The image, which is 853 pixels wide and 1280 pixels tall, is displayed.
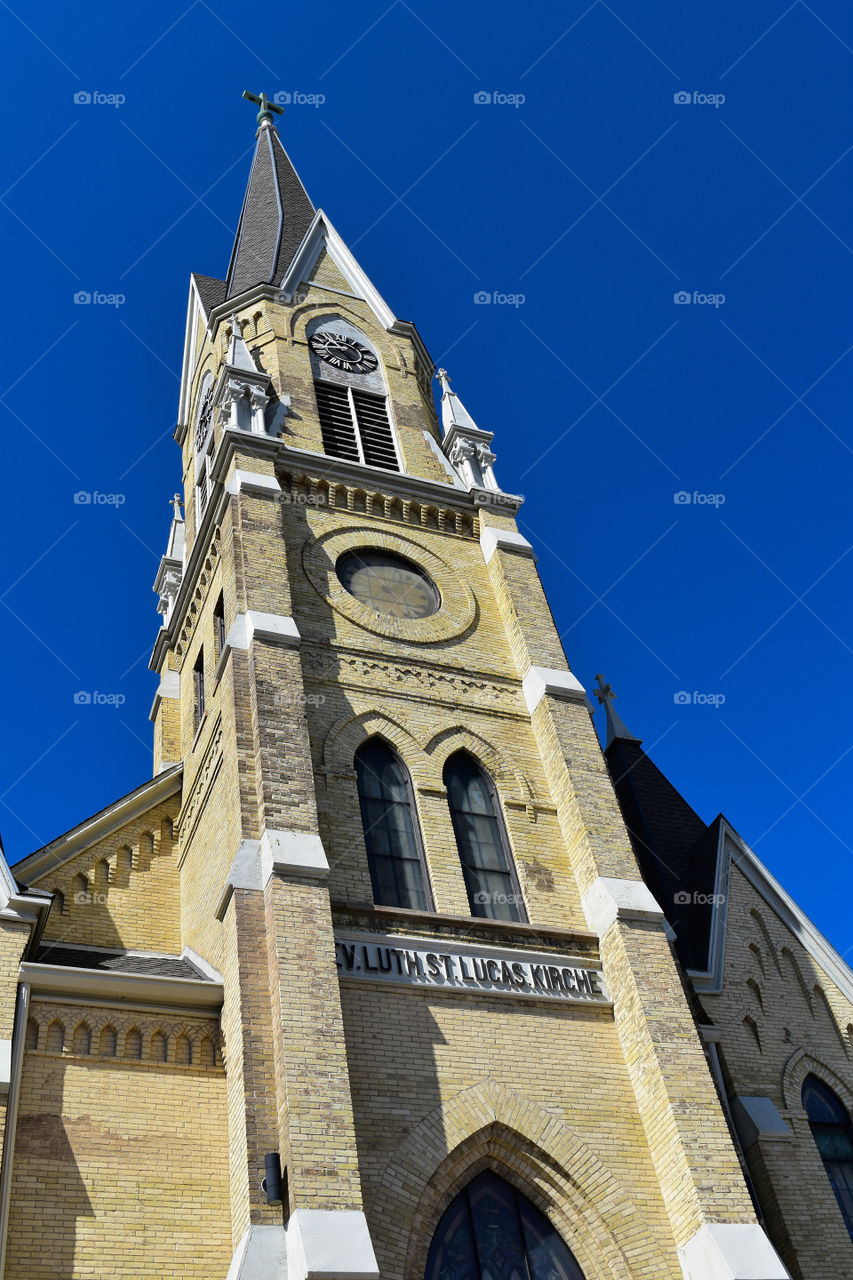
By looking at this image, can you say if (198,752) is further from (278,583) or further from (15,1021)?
(15,1021)

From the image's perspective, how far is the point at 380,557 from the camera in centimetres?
1948

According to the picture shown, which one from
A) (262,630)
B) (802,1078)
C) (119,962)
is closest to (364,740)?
(262,630)

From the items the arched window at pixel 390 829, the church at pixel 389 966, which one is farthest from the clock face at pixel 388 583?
the arched window at pixel 390 829

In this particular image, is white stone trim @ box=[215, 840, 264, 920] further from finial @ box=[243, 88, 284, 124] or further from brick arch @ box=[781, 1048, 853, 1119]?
finial @ box=[243, 88, 284, 124]

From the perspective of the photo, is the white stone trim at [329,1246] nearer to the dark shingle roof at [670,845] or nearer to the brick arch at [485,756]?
Result: the brick arch at [485,756]

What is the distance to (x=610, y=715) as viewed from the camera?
24828 millimetres

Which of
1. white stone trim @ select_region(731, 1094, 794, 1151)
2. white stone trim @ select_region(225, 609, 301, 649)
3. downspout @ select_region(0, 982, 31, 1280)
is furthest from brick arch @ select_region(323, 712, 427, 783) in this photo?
white stone trim @ select_region(731, 1094, 794, 1151)

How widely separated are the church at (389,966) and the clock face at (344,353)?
209 cm

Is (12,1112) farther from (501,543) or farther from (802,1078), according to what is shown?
(501,543)

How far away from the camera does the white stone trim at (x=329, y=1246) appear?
10086 mm

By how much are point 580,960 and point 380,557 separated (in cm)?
763

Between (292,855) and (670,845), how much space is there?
9.83m

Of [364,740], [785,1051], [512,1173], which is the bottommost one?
[512,1173]

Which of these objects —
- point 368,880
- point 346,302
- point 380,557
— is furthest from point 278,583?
point 346,302
